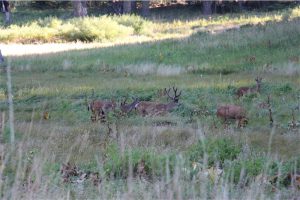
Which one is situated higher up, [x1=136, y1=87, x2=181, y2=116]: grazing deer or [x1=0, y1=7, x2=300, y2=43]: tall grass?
[x1=136, y1=87, x2=181, y2=116]: grazing deer

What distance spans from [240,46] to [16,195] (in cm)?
1804

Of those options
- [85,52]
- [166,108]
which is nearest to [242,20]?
[85,52]

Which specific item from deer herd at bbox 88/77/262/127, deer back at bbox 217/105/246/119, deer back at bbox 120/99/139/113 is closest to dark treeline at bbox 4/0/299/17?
deer herd at bbox 88/77/262/127

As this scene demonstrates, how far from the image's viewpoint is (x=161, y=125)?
429 inches

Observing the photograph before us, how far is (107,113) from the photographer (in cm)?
1103

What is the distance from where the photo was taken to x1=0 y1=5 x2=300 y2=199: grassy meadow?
539 centimetres

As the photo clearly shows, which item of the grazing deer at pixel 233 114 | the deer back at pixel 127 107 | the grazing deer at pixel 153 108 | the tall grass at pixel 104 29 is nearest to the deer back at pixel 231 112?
the grazing deer at pixel 233 114

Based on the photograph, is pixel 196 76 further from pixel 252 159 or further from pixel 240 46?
pixel 252 159

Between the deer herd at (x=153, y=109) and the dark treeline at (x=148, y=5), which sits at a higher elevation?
the deer herd at (x=153, y=109)

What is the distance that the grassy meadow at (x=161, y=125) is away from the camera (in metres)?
5.39

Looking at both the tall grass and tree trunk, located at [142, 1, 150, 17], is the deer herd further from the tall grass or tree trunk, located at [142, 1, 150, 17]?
tree trunk, located at [142, 1, 150, 17]

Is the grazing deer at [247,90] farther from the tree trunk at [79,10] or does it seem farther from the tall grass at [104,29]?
the tree trunk at [79,10]

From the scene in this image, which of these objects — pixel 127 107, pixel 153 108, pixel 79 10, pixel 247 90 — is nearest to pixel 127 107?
pixel 127 107

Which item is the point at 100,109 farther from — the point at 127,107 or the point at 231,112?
the point at 231,112
